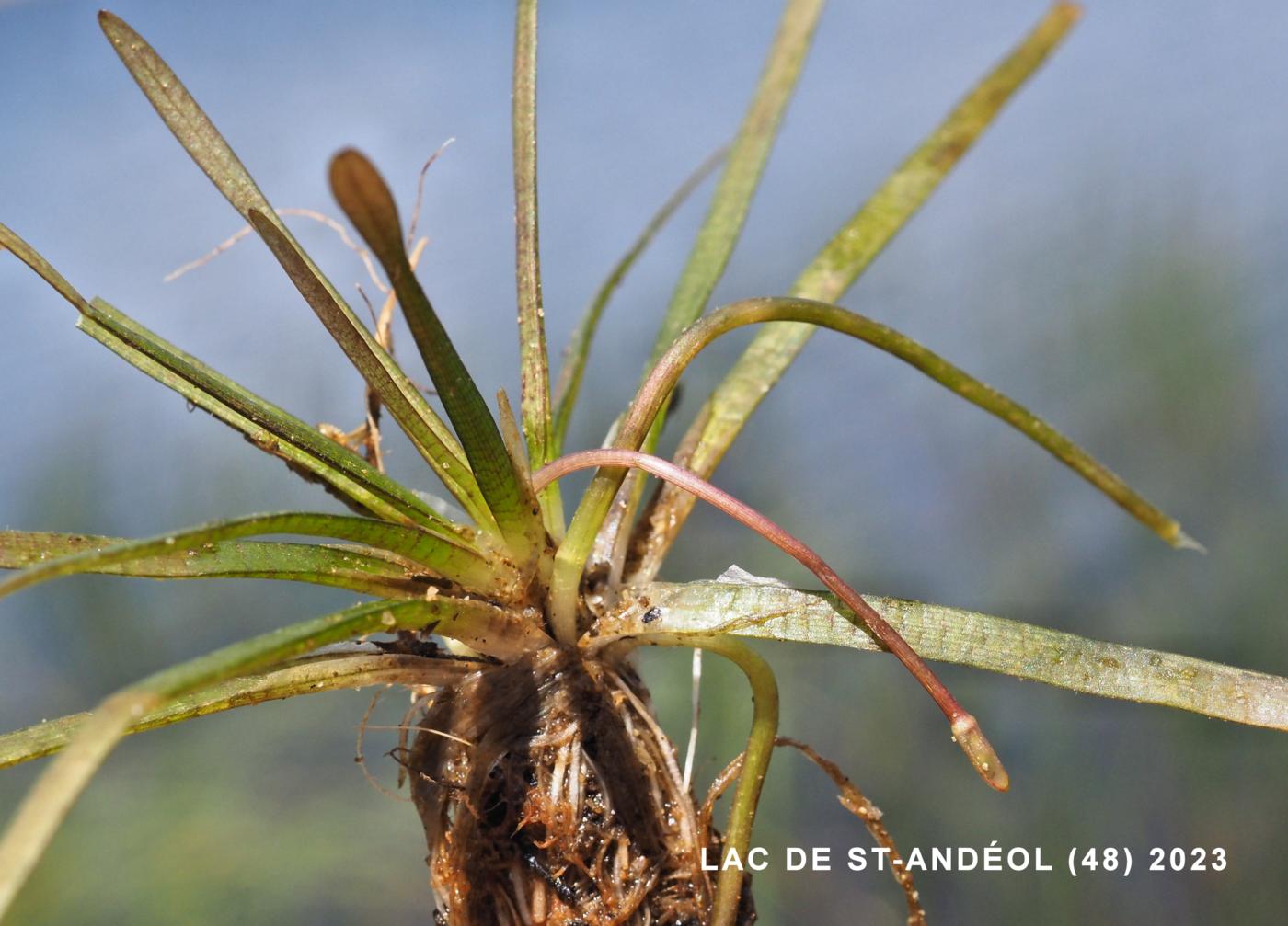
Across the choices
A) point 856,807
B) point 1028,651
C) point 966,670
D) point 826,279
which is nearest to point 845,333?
point 826,279

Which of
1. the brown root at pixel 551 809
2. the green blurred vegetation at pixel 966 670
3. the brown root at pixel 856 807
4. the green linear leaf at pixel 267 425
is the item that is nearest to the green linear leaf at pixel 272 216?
the green linear leaf at pixel 267 425

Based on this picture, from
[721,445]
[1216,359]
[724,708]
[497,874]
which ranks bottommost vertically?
[497,874]

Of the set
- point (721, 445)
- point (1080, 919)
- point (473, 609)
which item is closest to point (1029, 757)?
point (1080, 919)

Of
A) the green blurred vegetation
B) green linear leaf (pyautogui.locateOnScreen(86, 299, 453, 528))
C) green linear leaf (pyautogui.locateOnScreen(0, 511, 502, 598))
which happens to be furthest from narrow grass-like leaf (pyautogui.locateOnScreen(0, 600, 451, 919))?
the green blurred vegetation

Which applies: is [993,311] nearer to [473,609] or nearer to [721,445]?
[721,445]

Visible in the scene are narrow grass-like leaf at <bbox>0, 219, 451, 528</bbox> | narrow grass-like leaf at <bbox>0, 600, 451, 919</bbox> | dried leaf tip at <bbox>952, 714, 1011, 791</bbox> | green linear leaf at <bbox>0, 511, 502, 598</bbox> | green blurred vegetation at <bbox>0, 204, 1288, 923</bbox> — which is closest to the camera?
narrow grass-like leaf at <bbox>0, 600, 451, 919</bbox>

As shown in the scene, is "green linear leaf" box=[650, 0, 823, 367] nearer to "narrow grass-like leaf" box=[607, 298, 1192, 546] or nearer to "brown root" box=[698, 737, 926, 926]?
"narrow grass-like leaf" box=[607, 298, 1192, 546]
